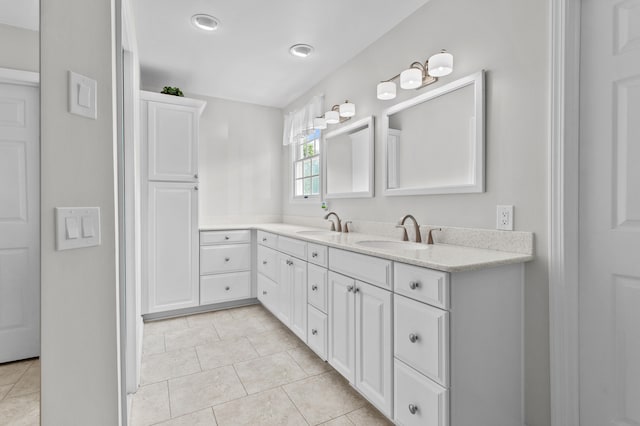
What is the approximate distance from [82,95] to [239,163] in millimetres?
3237

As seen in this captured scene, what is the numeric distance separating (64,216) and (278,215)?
11.6ft

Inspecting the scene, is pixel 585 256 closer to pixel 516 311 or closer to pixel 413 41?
pixel 516 311

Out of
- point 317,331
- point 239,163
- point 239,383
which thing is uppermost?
point 239,163

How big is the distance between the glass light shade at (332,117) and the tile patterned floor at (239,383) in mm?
1955

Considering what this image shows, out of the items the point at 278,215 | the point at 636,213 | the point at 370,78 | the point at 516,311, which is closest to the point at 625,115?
the point at 636,213

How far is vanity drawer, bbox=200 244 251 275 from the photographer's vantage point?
3.33 m

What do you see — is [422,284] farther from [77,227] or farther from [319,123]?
[319,123]

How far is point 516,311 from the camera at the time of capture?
4.95 ft

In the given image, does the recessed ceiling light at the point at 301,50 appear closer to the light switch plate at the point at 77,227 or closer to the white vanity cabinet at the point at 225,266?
the white vanity cabinet at the point at 225,266

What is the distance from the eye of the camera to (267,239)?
3.18 meters

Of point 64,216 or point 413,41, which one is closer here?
point 64,216

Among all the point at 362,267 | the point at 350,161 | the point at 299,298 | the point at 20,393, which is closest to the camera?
the point at 20,393

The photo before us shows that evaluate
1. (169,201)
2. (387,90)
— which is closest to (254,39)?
(387,90)

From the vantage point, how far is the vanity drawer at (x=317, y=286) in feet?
7.04
